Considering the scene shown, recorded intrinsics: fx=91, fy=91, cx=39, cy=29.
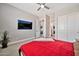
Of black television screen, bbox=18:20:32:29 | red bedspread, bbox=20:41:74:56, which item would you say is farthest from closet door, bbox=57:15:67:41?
black television screen, bbox=18:20:32:29

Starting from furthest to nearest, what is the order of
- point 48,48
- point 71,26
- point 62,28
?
point 62,28 < point 71,26 < point 48,48

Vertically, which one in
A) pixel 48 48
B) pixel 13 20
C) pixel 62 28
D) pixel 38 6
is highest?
pixel 38 6

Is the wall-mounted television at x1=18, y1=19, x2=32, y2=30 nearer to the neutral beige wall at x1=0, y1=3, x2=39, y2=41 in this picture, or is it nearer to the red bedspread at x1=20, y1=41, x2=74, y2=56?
the neutral beige wall at x1=0, y1=3, x2=39, y2=41

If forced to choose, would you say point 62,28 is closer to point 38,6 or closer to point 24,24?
point 38,6

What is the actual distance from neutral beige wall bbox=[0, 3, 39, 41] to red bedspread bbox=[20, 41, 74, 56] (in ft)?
0.69

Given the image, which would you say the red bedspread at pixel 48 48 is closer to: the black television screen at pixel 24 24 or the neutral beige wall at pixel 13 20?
the neutral beige wall at pixel 13 20

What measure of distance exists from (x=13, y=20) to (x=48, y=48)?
87cm

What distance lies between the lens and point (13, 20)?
70.7 inches

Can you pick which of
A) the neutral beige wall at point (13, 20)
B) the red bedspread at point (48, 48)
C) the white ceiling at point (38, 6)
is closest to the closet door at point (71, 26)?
the red bedspread at point (48, 48)

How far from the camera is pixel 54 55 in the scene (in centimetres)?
158

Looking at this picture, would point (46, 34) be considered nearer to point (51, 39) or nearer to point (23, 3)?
point (51, 39)

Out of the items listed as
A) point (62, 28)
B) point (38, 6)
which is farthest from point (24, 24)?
point (62, 28)

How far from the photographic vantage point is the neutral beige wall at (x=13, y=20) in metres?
1.74

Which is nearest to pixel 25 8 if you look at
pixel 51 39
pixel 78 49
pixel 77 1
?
pixel 51 39
